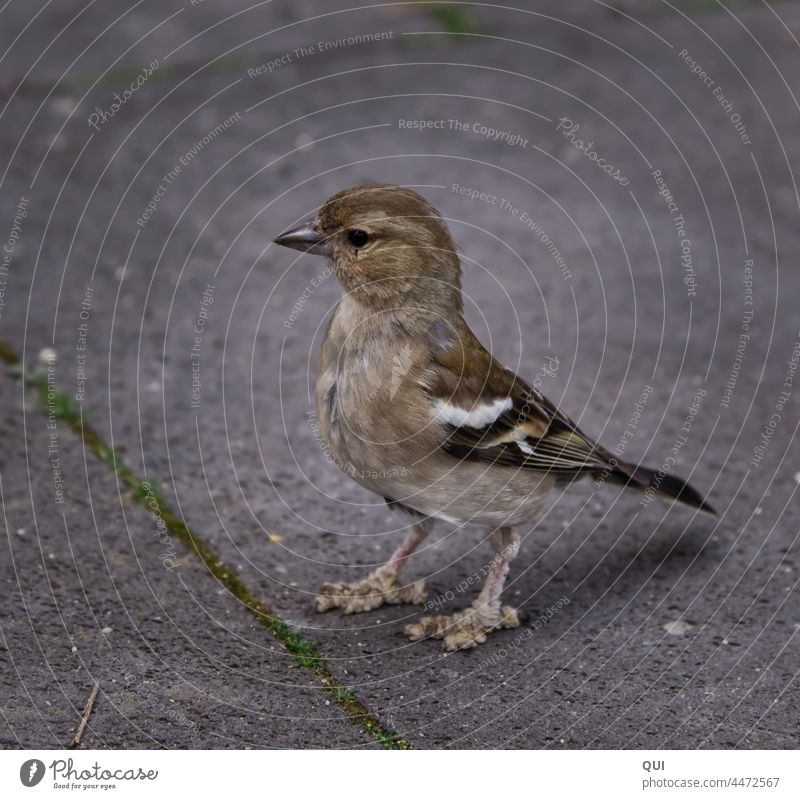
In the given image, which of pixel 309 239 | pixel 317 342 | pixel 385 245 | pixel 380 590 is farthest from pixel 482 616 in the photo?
pixel 317 342

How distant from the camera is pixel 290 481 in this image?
498cm

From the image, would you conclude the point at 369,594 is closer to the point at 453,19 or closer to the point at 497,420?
the point at 497,420

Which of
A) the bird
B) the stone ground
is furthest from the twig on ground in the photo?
the bird

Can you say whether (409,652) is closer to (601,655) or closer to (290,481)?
(601,655)

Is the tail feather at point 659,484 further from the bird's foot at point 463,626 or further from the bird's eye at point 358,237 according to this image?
the bird's eye at point 358,237

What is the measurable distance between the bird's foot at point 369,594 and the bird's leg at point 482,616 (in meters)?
0.19

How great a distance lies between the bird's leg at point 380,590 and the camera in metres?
4.18

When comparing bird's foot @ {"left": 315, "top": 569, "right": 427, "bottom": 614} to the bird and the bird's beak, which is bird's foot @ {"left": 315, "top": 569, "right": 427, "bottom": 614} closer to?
the bird

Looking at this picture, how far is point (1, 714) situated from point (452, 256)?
203 centimetres

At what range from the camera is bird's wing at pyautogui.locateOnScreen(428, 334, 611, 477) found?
380 centimetres

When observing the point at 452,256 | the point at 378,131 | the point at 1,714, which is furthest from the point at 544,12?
the point at 1,714

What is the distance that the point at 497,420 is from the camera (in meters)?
3.97

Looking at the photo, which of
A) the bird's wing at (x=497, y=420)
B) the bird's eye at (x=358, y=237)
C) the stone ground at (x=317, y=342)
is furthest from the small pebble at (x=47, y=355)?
the bird's wing at (x=497, y=420)

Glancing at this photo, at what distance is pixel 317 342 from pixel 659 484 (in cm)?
211
